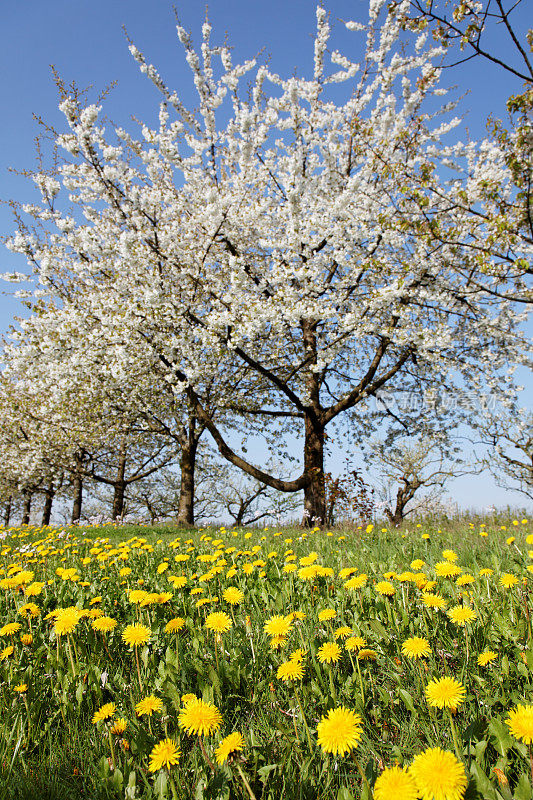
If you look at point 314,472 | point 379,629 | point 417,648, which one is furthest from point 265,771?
point 314,472

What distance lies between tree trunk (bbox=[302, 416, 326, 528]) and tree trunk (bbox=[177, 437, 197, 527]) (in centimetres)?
402

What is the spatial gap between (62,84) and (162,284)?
373 cm

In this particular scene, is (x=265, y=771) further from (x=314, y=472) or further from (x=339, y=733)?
(x=314, y=472)

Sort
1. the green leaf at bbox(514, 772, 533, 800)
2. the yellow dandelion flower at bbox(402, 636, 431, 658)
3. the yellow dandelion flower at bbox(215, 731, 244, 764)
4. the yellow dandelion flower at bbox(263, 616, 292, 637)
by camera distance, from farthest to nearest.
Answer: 1. the yellow dandelion flower at bbox(263, 616, 292, 637)
2. the yellow dandelion flower at bbox(402, 636, 431, 658)
3. the yellow dandelion flower at bbox(215, 731, 244, 764)
4. the green leaf at bbox(514, 772, 533, 800)

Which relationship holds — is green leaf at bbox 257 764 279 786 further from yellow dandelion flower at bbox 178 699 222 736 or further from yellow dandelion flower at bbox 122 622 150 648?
yellow dandelion flower at bbox 122 622 150 648

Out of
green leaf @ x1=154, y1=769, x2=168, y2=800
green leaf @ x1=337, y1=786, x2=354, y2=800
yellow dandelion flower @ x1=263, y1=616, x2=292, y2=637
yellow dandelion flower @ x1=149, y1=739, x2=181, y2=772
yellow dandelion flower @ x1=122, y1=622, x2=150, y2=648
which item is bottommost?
green leaf @ x1=154, y1=769, x2=168, y2=800

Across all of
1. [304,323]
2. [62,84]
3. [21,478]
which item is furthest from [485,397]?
[21,478]

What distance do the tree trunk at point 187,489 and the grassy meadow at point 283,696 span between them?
9732mm

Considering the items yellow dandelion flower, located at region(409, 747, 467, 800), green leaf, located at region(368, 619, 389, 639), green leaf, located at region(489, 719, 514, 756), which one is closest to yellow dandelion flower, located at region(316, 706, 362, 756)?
yellow dandelion flower, located at region(409, 747, 467, 800)

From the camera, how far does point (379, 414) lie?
1187cm

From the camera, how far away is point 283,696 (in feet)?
5.13

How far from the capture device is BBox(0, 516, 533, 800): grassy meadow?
42.5 inches

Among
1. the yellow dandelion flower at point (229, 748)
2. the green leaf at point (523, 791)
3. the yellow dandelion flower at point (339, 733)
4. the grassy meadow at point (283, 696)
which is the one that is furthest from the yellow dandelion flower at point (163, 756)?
the green leaf at point (523, 791)

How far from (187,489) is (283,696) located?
11.3 metres
